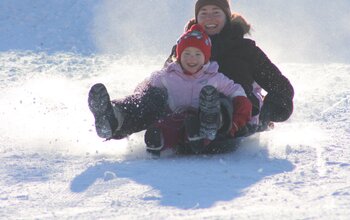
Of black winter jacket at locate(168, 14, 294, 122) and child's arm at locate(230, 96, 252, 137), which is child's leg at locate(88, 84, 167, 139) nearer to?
child's arm at locate(230, 96, 252, 137)

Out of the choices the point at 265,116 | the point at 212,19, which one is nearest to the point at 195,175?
the point at 265,116

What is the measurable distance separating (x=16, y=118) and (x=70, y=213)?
8.01 ft

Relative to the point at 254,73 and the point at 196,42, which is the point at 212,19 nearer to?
the point at 254,73

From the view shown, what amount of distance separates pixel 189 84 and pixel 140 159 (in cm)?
56

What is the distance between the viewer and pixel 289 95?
462cm

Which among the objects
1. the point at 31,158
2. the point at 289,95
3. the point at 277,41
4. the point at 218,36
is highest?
the point at 277,41

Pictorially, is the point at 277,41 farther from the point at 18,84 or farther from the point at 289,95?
the point at 289,95

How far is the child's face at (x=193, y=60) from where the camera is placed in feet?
13.8

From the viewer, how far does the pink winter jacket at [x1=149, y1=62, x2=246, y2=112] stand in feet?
13.8

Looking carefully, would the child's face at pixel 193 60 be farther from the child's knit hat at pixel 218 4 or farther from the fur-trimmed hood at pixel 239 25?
the child's knit hat at pixel 218 4

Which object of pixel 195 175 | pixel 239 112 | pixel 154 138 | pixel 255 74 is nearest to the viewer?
pixel 195 175

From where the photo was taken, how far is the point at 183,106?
427 centimetres

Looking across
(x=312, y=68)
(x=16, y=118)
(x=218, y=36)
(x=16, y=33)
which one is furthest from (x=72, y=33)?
(x=218, y=36)

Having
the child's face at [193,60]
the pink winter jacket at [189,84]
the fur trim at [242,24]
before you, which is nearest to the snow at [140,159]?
the pink winter jacket at [189,84]
